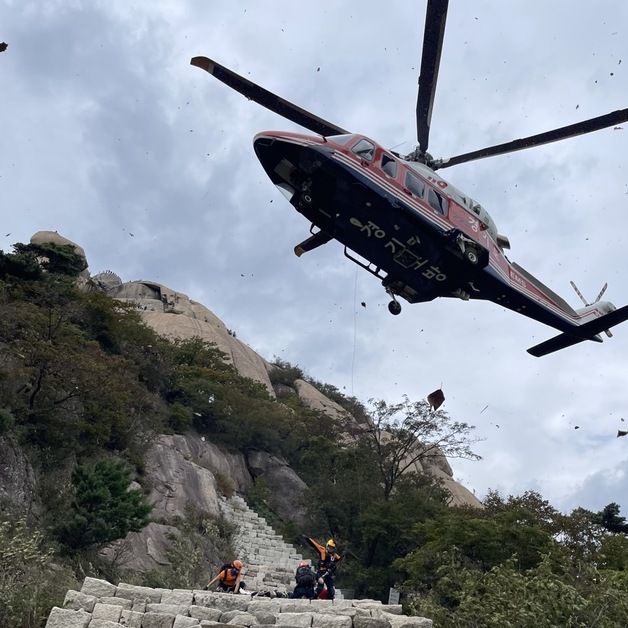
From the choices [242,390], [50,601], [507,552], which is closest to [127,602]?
[50,601]

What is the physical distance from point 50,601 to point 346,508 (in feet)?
61.1

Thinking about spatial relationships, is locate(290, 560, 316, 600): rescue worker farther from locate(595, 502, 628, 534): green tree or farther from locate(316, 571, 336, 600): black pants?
locate(595, 502, 628, 534): green tree

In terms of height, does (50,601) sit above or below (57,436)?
below

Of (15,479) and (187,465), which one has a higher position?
(187,465)

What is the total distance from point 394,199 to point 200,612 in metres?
7.53

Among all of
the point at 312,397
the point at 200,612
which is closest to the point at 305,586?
the point at 200,612

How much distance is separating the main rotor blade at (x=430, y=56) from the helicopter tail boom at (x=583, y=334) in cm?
585

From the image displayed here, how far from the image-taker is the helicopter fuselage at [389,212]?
13.6 metres

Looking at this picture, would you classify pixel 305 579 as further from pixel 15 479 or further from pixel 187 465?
pixel 187 465

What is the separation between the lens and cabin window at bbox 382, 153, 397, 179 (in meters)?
13.9

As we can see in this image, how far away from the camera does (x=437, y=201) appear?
47.4 feet

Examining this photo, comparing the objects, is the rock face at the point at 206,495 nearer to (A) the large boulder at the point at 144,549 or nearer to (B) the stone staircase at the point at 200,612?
(A) the large boulder at the point at 144,549

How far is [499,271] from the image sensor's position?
15.2 metres

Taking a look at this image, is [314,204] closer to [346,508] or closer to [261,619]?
[261,619]
